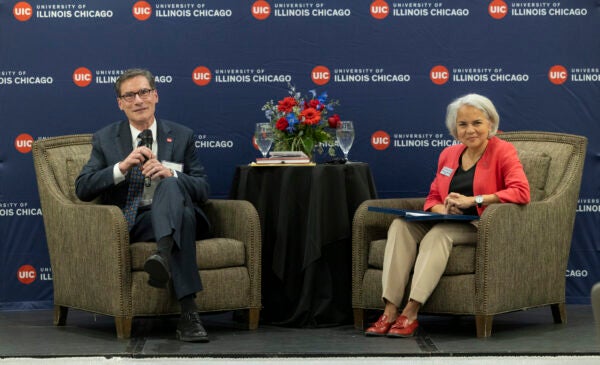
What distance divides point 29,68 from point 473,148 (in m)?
2.52

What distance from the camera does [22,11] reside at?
5.33 m

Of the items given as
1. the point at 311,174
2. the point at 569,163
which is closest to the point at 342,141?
the point at 311,174

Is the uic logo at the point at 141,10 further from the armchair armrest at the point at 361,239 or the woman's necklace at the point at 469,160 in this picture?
the woman's necklace at the point at 469,160

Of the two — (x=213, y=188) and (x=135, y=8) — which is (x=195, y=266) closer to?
(x=213, y=188)

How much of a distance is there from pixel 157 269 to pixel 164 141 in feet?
2.78

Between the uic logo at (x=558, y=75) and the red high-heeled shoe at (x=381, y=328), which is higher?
the uic logo at (x=558, y=75)

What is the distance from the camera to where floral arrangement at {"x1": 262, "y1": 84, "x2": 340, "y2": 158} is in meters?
4.85

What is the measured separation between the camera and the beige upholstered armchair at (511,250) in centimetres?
424

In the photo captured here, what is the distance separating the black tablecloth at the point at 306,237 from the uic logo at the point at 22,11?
5.36ft

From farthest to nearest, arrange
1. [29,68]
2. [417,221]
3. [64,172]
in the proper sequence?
[29,68]
[64,172]
[417,221]

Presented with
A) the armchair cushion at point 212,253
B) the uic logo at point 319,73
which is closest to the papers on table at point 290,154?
the armchair cushion at point 212,253

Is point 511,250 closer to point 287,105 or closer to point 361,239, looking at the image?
point 361,239

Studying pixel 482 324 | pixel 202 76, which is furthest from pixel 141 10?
pixel 482 324

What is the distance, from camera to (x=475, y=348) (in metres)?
4.00
